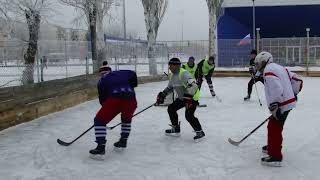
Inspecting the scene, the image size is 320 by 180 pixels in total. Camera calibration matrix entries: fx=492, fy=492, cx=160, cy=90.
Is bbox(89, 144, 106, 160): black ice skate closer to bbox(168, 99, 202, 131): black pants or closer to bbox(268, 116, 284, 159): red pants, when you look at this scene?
bbox(168, 99, 202, 131): black pants

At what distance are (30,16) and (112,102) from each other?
6074 mm

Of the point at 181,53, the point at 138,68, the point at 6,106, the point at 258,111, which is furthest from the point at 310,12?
the point at 6,106

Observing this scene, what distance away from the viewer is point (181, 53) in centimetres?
2514

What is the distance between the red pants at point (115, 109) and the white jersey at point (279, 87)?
1.90 m

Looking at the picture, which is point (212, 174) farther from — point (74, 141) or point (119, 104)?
point (74, 141)

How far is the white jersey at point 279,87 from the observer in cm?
574

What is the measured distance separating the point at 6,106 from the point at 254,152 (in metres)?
4.42

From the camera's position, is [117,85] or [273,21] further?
[273,21]

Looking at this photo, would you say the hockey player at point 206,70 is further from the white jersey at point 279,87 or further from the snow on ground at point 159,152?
the white jersey at point 279,87

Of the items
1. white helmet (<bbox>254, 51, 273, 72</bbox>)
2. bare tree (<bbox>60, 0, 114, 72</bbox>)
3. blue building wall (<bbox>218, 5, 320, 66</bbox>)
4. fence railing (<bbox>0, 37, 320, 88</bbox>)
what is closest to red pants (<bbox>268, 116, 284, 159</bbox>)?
white helmet (<bbox>254, 51, 273, 72</bbox>)

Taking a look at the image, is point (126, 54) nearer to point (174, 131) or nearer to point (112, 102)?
point (174, 131)

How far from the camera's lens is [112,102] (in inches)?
258

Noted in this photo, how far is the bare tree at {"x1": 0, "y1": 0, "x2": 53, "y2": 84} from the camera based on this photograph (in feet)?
33.8

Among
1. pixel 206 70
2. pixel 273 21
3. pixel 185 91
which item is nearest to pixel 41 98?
pixel 185 91
